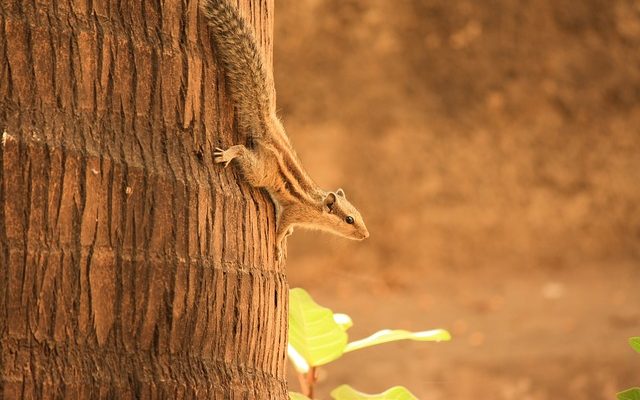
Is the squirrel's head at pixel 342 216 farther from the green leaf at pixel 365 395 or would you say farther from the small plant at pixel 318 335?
the green leaf at pixel 365 395

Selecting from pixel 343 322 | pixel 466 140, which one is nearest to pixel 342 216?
pixel 343 322

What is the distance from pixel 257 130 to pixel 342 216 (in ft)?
3.58

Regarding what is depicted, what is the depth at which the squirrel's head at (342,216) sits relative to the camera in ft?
11.2

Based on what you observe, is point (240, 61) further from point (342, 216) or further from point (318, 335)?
point (342, 216)

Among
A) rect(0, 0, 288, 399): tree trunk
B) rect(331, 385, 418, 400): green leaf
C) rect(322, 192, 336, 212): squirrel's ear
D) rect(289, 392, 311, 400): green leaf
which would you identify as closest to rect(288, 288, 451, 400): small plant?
rect(331, 385, 418, 400): green leaf

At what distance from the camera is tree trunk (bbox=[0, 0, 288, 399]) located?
180cm

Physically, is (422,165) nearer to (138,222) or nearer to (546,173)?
(546,173)

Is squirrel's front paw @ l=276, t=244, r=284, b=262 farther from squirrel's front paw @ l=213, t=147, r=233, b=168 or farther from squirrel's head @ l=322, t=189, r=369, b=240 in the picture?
squirrel's head @ l=322, t=189, r=369, b=240

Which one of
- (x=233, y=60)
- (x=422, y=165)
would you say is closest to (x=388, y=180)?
(x=422, y=165)

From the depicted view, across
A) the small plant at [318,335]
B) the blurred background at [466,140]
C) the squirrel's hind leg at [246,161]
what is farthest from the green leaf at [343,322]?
the blurred background at [466,140]

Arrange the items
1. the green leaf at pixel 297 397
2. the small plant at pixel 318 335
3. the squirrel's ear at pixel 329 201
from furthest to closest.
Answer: the squirrel's ear at pixel 329 201
the small plant at pixel 318 335
the green leaf at pixel 297 397

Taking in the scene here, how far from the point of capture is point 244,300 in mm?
2070

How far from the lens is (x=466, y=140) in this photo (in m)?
9.45

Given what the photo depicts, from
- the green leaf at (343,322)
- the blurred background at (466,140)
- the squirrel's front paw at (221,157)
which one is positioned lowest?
the green leaf at (343,322)
